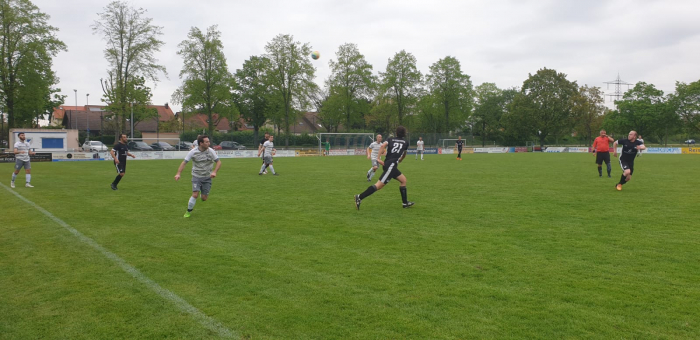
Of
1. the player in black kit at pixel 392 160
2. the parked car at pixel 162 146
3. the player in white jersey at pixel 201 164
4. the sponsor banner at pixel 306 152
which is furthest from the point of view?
the parked car at pixel 162 146

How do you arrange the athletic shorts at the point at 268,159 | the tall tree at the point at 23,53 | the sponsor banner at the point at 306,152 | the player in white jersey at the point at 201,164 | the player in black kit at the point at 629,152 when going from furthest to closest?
the sponsor banner at the point at 306,152 → the tall tree at the point at 23,53 → the athletic shorts at the point at 268,159 → the player in black kit at the point at 629,152 → the player in white jersey at the point at 201,164

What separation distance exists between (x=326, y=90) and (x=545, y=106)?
Answer: 3422 cm

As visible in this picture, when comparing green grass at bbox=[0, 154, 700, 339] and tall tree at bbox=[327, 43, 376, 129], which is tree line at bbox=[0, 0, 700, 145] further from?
green grass at bbox=[0, 154, 700, 339]

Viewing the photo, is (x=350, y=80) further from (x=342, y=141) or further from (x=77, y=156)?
(x=77, y=156)

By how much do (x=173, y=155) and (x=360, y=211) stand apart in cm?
3340

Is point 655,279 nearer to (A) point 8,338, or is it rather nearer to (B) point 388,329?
(B) point 388,329

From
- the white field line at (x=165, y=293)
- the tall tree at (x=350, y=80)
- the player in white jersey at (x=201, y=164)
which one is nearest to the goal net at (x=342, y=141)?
the tall tree at (x=350, y=80)

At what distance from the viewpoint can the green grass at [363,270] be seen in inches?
157

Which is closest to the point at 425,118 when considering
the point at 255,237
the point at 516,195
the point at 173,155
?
the point at 173,155

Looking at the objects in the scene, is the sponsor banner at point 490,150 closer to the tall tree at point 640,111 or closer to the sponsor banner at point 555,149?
the sponsor banner at point 555,149

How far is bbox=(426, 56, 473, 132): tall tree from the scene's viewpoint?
65812 millimetres

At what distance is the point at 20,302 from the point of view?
4555 mm

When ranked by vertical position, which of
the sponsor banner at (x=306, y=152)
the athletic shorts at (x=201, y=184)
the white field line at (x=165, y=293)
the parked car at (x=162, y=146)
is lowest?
the white field line at (x=165, y=293)

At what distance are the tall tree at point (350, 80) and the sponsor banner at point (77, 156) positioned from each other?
33136mm
